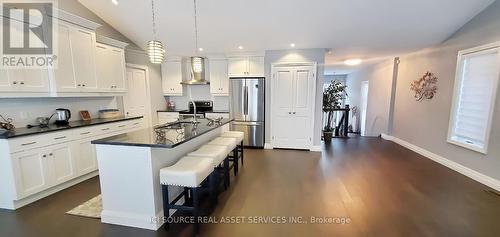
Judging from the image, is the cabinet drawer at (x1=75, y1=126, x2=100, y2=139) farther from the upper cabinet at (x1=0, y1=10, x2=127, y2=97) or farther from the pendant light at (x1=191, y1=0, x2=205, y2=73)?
the pendant light at (x1=191, y1=0, x2=205, y2=73)

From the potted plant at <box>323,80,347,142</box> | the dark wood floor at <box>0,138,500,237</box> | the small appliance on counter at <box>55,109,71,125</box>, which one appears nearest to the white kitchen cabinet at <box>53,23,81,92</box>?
the small appliance on counter at <box>55,109,71,125</box>

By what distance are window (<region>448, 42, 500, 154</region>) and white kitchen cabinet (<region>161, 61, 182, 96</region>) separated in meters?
6.17

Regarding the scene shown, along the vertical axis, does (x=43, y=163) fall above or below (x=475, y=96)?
below

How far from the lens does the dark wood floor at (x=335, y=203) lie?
83.1 inches

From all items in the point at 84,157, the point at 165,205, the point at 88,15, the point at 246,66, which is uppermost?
the point at 88,15

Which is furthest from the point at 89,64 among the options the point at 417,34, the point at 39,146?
the point at 417,34

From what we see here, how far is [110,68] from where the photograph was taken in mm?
3961

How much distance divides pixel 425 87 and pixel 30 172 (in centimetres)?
721

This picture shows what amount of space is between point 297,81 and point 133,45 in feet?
13.2

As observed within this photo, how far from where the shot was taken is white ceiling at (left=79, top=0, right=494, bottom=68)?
332cm

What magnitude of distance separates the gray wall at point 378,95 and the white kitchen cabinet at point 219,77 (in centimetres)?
486

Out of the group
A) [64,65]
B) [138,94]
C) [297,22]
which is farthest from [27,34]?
[297,22]

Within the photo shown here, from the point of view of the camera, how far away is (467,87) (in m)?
3.64

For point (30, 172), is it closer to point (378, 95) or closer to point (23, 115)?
point (23, 115)
